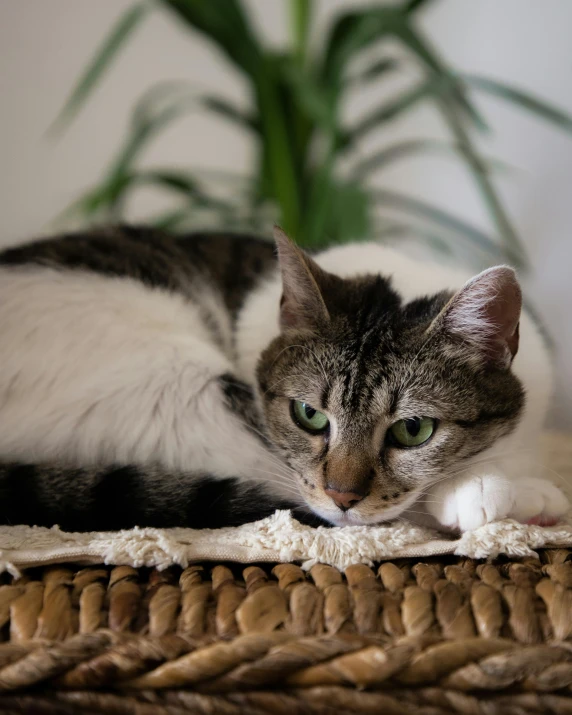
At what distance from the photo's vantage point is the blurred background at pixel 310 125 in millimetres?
1902

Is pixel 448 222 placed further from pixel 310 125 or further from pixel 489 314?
pixel 489 314

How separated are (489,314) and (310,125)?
4.29 ft

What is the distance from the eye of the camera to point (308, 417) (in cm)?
110

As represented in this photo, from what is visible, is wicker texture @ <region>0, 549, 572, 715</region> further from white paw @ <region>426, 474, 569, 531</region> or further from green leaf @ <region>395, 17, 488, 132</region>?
green leaf @ <region>395, 17, 488, 132</region>

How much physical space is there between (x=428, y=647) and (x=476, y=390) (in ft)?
1.52

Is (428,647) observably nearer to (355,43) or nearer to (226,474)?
(226,474)

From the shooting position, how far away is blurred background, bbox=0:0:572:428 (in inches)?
74.9

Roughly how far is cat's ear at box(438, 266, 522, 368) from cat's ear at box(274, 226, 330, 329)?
230mm

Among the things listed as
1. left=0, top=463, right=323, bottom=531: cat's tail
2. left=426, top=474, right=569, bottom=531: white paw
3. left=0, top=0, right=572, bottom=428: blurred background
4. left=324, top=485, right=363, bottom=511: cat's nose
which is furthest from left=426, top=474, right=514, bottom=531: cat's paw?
left=0, top=0, right=572, bottom=428: blurred background

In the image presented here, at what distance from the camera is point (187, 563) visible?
0.85 m

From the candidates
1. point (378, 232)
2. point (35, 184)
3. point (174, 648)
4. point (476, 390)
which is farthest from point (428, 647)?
point (35, 184)

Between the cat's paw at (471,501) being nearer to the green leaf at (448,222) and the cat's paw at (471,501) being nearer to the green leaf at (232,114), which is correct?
the green leaf at (448,222)

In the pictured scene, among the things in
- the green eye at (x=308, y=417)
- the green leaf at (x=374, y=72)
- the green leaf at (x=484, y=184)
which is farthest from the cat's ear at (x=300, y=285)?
the green leaf at (x=374, y=72)

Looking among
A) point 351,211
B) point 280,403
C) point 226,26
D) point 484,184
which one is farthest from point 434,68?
point 280,403
